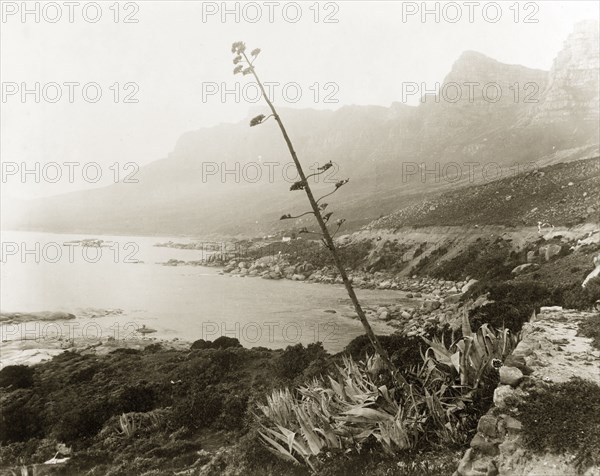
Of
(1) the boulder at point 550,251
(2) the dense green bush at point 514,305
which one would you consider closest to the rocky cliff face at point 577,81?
(1) the boulder at point 550,251

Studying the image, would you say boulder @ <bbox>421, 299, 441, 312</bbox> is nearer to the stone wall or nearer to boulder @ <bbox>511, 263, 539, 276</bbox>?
boulder @ <bbox>511, 263, 539, 276</bbox>

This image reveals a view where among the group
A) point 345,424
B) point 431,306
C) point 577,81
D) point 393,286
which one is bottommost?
point 393,286

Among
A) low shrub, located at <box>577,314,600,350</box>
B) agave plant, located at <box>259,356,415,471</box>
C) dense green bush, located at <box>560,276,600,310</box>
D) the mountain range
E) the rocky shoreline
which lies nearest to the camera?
agave plant, located at <box>259,356,415,471</box>

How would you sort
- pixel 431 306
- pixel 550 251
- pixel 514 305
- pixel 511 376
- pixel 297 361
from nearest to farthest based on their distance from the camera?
pixel 511 376 → pixel 297 361 → pixel 514 305 → pixel 431 306 → pixel 550 251

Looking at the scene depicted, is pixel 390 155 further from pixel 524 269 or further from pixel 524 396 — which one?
pixel 524 396

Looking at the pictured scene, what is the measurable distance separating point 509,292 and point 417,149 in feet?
327

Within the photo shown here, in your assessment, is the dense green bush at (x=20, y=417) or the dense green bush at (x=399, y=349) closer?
the dense green bush at (x=399, y=349)

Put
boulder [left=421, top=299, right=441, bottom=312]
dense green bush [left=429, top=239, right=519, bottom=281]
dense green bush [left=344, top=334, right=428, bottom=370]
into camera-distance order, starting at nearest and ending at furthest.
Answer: dense green bush [left=344, top=334, right=428, bottom=370] < boulder [left=421, top=299, right=441, bottom=312] < dense green bush [left=429, top=239, right=519, bottom=281]

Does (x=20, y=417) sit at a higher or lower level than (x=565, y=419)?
lower

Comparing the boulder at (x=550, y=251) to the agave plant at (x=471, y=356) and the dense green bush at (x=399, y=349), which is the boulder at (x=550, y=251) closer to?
the dense green bush at (x=399, y=349)

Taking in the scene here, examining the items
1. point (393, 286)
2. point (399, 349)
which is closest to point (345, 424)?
point (399, 349)

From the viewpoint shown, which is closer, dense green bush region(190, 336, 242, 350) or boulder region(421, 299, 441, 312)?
dense green bush region(190, 336, 242, 350)

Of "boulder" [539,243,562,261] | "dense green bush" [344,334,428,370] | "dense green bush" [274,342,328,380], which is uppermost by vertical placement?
"boulder" [539,243,562,261]

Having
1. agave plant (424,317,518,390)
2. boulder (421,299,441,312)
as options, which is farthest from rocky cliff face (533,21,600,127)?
agave plant (424,317,518,390)
